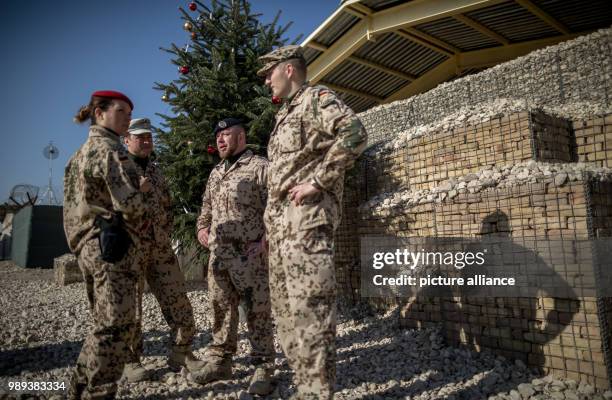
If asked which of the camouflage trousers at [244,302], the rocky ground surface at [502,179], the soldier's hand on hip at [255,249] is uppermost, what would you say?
the rocky ground surface at [502,179]

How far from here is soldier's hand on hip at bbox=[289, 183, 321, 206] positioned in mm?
2115

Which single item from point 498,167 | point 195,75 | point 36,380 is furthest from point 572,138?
point 36,380

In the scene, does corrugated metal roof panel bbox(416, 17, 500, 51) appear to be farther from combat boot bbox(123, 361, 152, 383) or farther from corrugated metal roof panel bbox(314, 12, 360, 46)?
combat boot bbox(123, 361, 152, 383)

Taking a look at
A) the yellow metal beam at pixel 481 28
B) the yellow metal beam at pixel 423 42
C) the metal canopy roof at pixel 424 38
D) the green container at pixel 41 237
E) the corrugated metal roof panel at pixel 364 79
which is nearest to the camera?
the metal canopy roof at pixel 424 38

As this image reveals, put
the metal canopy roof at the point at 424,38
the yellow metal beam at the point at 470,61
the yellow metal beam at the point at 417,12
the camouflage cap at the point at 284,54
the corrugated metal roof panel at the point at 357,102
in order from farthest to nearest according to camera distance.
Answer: the corrugated metal roof panel at the point at 357,102, the yellow metal beam at the point at 470,61, the metal canopy roof at the point at 424,38, the yellow metal beam at the point at 417,12, the camouflage cap at the point at 284,54

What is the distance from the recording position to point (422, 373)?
3119mm

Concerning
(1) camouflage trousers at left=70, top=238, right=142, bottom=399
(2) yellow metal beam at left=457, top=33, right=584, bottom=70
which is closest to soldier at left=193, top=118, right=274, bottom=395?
(1) camouflage trousers at left=70, top=238, right=142, bottom=399

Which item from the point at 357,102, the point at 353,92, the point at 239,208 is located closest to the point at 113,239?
the point at 239,208

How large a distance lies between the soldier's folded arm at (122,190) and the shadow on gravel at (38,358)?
7.37 ft

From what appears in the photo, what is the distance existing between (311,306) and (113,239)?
4.03 ft

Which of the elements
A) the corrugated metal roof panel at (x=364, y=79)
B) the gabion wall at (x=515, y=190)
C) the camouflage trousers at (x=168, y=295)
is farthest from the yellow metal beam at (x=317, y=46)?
the camouflage trousers at (x=168, y=295)

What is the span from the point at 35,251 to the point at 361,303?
42.3 feet

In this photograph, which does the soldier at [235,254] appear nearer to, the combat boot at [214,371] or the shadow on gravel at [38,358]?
the combat boot at [214,371]

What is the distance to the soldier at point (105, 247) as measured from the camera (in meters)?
2.17
